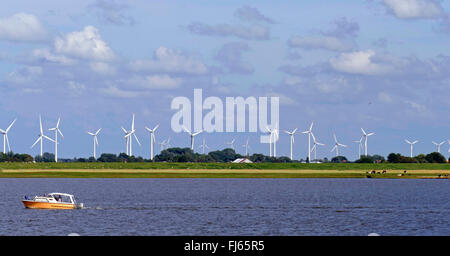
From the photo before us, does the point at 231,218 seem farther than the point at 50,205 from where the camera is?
No

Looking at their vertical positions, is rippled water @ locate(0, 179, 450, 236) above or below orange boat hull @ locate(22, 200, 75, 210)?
below

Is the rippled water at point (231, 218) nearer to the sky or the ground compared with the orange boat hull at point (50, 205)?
nearer to the ground

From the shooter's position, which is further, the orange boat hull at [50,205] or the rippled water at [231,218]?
the orange boat hull at [50,205]

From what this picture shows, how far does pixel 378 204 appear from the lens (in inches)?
4980

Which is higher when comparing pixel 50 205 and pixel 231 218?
pixel 50 205

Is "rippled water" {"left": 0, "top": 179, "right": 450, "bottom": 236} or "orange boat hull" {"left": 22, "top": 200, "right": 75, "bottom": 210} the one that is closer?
"rippled water" {"left": 0, "top": 179, "right": 450, "bottom": 236}

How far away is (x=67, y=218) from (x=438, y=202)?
7111cm
